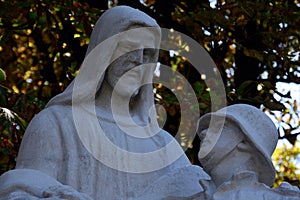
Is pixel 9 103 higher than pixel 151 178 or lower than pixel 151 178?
lower

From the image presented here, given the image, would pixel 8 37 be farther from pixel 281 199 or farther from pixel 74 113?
pixel 281 199

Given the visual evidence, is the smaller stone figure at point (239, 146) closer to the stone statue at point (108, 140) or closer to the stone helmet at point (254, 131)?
the stone helmet at point (254, 131)

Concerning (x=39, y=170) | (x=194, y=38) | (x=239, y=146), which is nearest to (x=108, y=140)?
(x=39, y=170)

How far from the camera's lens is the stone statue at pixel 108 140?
707cm

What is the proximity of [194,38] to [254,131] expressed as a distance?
6232 mm

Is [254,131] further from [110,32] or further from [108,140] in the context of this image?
[110,32]

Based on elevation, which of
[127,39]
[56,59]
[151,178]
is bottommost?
[56,59]

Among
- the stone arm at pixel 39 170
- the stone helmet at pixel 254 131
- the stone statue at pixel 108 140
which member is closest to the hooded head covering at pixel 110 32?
the stone statue at pixel 108 140

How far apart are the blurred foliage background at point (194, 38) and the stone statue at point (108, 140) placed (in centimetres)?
425

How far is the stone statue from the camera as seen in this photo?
7.07 metres

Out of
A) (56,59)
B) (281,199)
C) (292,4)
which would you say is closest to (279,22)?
(292,4)

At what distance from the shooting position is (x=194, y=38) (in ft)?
43.1

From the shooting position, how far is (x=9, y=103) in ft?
39.1

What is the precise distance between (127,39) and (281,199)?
159 cm
